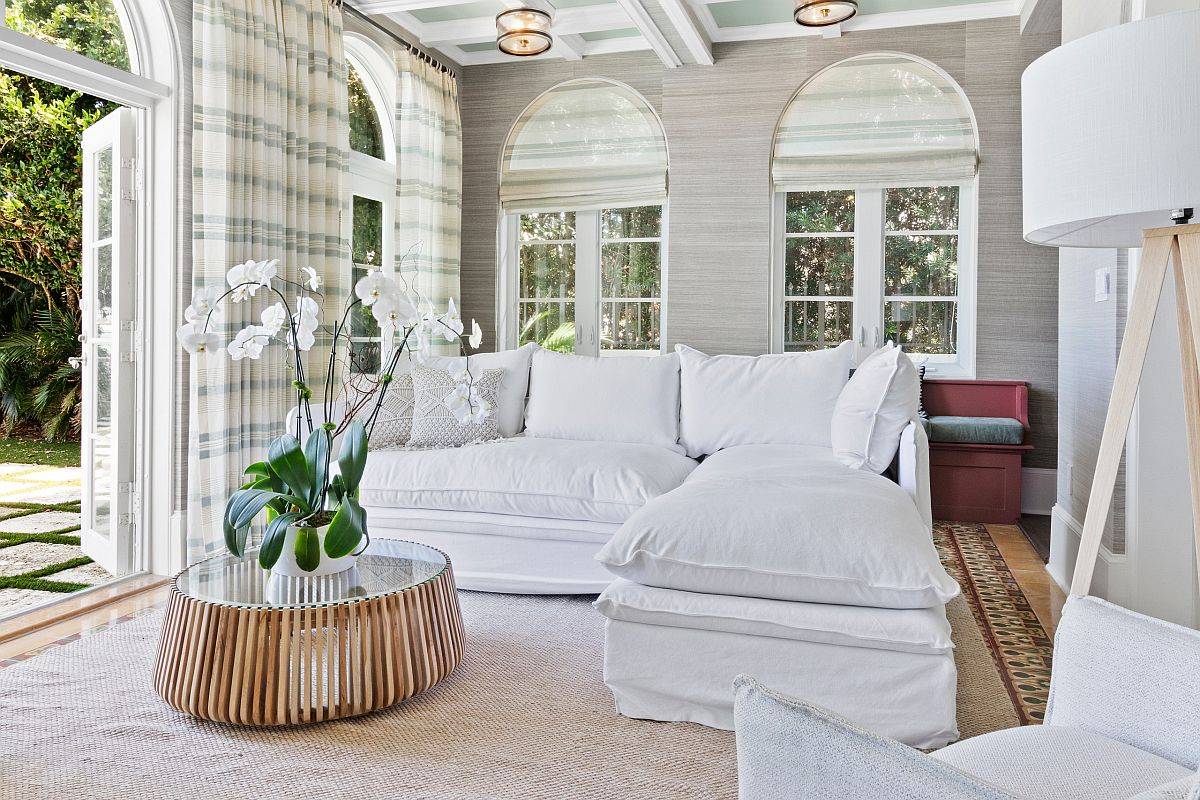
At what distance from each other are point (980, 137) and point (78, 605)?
5.06 meters

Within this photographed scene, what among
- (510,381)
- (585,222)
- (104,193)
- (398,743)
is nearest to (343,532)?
(398,743)

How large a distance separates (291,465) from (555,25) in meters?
3.84

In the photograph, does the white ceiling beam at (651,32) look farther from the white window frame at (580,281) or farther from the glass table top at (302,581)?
the glass table top at (302,581)

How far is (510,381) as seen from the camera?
381cm

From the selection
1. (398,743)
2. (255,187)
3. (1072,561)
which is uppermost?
(255,187)

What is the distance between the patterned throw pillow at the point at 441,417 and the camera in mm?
3547

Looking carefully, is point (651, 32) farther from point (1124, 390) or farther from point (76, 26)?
point (1124, 390)

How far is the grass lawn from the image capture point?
638cm

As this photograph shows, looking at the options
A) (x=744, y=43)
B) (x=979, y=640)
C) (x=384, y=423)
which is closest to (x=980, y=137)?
(x=744, y=43)

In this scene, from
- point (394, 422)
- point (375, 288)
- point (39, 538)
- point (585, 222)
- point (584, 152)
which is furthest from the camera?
point (585, 222)

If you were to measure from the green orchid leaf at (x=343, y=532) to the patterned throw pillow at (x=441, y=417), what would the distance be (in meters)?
1.36

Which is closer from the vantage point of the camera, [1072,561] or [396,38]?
[1072,561]

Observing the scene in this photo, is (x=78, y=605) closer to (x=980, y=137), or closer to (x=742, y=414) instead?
(x=742, y=414)

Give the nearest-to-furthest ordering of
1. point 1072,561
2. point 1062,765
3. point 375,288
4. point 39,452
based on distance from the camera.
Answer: point 1062,765 < point 375,288 < point 1072,561 < point 39,452
